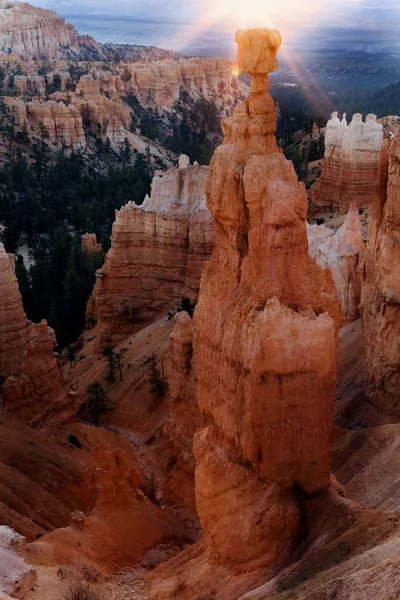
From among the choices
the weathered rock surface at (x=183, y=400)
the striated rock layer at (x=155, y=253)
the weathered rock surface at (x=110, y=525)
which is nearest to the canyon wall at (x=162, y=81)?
the striated rock layer at (x=155, y=253)

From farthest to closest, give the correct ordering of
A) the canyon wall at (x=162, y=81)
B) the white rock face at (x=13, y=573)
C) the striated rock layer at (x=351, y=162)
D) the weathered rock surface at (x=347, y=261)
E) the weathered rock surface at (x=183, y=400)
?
the canyon wall at (x=162, y=81) → the striated rock layer at (x=351, y=162) → the weathered rock surface at (x=347, y=261) → the weathered rock surface at (x=183, y=400) → the white rock face at (x=13, y=573)

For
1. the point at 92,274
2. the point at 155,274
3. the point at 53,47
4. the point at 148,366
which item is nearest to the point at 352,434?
the point at 148,366

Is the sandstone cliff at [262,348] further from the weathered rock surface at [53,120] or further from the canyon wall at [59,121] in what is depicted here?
the weathered rock surface at [53,120]

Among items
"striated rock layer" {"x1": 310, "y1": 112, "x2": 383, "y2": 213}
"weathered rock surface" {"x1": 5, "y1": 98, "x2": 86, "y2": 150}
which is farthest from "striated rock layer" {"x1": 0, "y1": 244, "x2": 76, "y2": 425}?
"weathered rock surface" {"x1": 5, "y1": 98, "x2": 86, "y2": 150}

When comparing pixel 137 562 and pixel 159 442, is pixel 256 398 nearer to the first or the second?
pixel 137 562

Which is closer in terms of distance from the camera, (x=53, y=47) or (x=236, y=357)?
(x=236, y=357)

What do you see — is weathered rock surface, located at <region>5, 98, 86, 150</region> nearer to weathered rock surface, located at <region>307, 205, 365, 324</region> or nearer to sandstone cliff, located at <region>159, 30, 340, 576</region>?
weathered rock surface, located at <region>307, 205, 365, 324</region>
